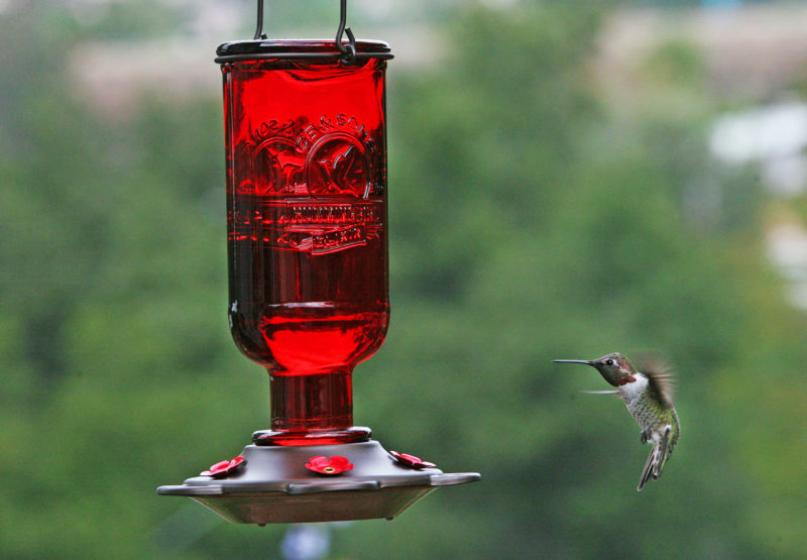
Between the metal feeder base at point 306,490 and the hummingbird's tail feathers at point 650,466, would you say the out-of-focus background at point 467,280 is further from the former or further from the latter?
the metal feeder base at point 306,490

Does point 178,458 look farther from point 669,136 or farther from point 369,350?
point 369,350

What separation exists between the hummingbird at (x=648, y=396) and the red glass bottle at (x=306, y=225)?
864mm

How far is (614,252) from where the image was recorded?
5231cm

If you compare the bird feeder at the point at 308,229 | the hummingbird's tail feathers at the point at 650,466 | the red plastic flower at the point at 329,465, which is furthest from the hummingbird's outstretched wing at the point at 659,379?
the red plastic flower at the point at 329,465

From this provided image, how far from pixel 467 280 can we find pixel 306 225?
49.3 m

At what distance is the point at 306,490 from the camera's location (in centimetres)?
329

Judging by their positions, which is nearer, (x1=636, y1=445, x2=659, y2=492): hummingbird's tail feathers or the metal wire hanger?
the metal wire hanger

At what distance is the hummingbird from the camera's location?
14.3 feet

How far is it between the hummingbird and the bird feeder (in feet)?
2.79

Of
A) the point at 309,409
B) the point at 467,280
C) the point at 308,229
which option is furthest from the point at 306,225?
the point at 467,280

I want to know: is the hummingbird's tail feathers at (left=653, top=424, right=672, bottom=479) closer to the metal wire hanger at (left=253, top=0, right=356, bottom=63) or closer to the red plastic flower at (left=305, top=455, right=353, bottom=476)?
the red plastic flower at (left=305, top=455, right=353, bottom=476)

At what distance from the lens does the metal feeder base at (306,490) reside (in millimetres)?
3322

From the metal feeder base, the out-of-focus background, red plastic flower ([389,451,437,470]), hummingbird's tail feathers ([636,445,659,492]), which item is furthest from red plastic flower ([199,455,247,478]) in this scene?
the out-of-focus background

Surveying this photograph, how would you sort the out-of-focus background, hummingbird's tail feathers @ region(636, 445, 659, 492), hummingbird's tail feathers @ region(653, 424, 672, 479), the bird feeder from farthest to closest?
the out-of-focus background
hummingbird's tail feathers @ region(653, 424, 672, 479)
hummingbird's tail feathers @ region(636, 445, 659, 492)
the bird feeder
